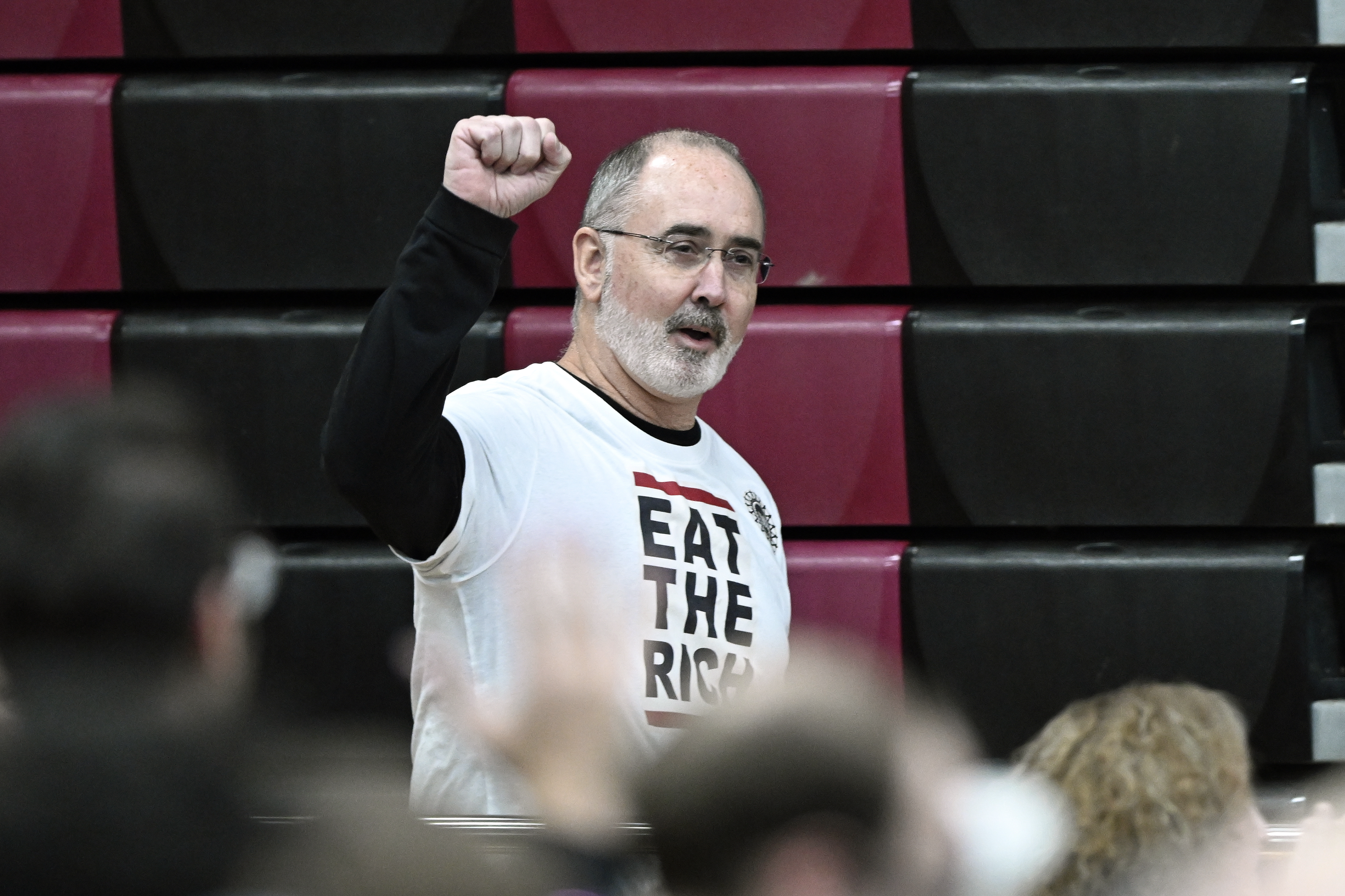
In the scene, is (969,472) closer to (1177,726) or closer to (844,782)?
(1177,726)

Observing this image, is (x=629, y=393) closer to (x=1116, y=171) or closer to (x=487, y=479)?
(x=487, y=479)

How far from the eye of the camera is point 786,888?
0.67 meters

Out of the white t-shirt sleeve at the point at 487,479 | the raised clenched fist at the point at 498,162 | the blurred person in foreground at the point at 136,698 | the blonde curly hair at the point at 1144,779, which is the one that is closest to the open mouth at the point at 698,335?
the white t-shirt sleeve at the point at 487,479

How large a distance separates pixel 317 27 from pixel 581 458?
764 millimetres

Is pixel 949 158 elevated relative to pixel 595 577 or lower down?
elevated

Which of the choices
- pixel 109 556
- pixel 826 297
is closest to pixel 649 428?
pixel 826 297

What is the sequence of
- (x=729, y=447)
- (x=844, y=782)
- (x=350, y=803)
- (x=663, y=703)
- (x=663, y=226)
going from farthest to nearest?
1. (x=729, y=447)
2. (x=663, y=226)
3. (x=663, y=703)
4. (x=350, y=803)
5. (x=844, y=782)

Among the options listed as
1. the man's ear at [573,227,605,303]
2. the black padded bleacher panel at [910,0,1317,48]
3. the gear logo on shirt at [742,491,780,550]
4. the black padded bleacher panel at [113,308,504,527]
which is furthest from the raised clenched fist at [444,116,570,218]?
the black padded bleacher panel at [910,0,1317,48]

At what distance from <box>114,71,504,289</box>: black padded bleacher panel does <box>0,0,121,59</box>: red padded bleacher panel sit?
0.06m

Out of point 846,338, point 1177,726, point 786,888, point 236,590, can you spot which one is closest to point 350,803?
point 236,590

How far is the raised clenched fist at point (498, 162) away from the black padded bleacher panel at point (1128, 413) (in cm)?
72

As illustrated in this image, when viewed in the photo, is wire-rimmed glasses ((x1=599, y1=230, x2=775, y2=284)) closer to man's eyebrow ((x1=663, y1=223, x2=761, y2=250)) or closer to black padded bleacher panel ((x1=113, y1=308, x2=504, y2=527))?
man's eyebrow ((x1=663, y1=223, x2=761, y2=250))

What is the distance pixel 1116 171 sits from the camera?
193 cm

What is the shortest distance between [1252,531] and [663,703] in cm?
87
